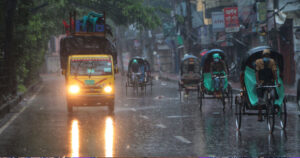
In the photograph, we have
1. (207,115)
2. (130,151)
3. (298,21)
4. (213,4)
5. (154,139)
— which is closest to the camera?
(130,151)

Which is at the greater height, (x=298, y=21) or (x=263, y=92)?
(x=298, y=21)

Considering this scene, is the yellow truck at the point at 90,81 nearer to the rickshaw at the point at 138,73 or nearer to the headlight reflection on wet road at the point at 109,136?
the headlight reflection on wet road at the point at 109,136

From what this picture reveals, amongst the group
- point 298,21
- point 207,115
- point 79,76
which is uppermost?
point 298,21

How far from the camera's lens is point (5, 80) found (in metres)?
24.5

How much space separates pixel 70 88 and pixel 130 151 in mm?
8657

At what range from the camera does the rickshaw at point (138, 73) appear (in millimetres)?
30547

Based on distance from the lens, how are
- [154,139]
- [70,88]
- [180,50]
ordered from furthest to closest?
[180,50]
[70,88]
[154,139]

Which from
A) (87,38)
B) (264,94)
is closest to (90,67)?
(87,38)

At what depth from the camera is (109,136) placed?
13.1m

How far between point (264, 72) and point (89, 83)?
755cm

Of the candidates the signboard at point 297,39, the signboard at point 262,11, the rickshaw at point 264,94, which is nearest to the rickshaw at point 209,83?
the rickshaw at point 264,94

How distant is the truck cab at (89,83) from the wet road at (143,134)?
50 cm

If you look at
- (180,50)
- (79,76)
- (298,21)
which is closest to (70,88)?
(79,76)

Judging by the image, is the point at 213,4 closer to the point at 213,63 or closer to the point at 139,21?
the point at 139,21
